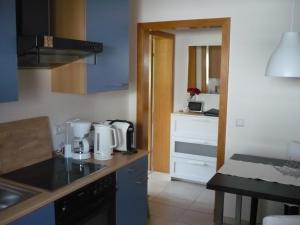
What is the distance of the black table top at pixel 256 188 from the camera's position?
1.95 meters

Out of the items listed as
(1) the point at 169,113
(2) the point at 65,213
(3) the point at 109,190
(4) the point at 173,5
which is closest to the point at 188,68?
(1) the point at 169,113

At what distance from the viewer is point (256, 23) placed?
2.94 metres

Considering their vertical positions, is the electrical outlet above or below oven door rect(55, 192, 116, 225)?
above

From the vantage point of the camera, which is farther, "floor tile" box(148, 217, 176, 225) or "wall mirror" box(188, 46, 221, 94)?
"wall mirror" box(188, 46, 221, 94)

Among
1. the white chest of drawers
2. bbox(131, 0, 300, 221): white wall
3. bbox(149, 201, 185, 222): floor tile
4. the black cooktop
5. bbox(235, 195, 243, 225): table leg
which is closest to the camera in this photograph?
the black cooktop

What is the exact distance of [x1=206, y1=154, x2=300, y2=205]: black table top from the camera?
1946 mm

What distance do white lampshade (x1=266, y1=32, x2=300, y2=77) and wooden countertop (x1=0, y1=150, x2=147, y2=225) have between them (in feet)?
4.09

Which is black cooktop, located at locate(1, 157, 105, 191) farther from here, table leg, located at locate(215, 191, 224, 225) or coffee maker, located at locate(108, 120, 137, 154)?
table leg, located at locate(215, 191, 224, 225)

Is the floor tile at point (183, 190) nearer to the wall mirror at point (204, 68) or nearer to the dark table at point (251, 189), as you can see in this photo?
the wall mirror at point (204, 68)

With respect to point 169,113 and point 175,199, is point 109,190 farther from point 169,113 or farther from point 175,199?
point 169,113

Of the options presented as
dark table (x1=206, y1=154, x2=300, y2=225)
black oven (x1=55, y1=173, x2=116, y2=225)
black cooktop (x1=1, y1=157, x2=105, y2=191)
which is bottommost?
black oven (x1=55, y1=173, x2=116, y2=225)

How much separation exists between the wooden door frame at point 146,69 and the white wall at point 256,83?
5 cm

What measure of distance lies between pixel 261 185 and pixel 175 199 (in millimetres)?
1900

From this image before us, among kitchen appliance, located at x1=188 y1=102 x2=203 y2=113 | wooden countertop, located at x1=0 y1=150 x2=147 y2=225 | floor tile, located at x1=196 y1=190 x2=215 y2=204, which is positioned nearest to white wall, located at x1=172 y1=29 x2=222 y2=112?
kitchen appliance, located at x1=188 y1=102 x2=203 y2=113
